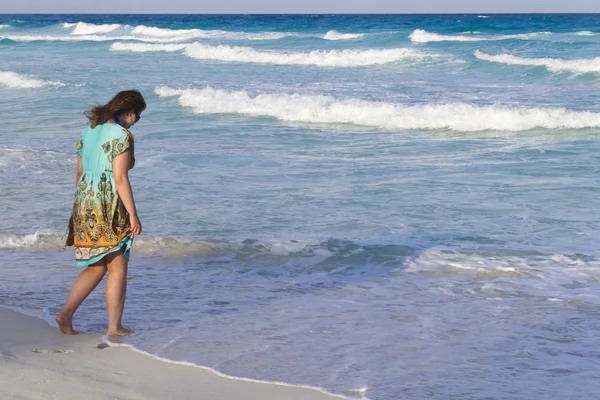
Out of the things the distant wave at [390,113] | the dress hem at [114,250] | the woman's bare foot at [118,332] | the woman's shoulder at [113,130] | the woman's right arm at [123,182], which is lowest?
the distant wave at [390,113]

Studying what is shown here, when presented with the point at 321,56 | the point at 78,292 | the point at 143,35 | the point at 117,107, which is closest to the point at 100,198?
the point at 117,107

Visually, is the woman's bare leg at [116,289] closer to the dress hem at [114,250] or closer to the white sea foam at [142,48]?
the dress hem at [114,250]

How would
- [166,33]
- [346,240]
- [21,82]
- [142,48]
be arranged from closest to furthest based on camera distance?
[346,240] → [21,82] → [142,48] → [166,33]

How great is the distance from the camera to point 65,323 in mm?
4914

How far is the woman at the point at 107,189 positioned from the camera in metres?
4.64

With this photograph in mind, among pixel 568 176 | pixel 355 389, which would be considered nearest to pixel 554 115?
pixel 568 176

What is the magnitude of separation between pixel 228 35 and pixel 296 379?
5549 centimetres

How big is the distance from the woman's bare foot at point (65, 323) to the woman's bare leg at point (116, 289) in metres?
0.21

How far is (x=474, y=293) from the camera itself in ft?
19.8

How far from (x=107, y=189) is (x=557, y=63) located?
80.9 feet

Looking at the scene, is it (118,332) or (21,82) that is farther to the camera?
(21,82)

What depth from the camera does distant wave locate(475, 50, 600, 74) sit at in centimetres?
2577

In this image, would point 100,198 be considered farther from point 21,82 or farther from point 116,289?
point 21,82

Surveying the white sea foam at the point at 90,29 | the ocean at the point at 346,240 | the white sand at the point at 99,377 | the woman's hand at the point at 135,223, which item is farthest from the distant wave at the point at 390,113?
the white sea foam at the point at 90,29
